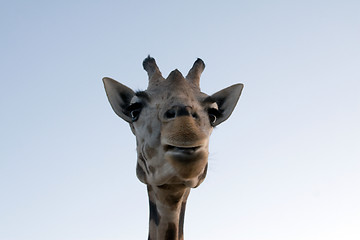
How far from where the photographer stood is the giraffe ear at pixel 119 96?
274 inches

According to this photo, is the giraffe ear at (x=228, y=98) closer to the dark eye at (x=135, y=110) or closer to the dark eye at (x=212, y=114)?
the dark eye at (x=212, y=114)

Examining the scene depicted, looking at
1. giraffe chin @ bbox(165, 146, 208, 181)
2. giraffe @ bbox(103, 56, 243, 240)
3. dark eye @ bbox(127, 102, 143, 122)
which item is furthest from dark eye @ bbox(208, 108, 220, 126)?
giraffe chin @ bbox(165, 146, 208, 181)

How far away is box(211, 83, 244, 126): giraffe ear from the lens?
717cm

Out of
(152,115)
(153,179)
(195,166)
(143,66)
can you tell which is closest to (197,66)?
(143,66)

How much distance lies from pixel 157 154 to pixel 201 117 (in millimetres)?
753

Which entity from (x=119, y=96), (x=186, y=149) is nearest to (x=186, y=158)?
(x=186, y=149)

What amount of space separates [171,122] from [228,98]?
7.50 feet

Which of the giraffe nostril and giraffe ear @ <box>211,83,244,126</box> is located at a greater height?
giraffe ear @ <box>211,83,244,126</box>

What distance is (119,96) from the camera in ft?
23.1

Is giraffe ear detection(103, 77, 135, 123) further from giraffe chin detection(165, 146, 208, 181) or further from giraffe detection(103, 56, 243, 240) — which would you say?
giraffe chin detection(165, 146, 208, 181)

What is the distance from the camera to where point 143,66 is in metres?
8.23

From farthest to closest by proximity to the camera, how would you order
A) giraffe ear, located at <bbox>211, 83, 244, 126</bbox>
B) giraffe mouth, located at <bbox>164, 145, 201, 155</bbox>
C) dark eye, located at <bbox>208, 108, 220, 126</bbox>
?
1. giraffe ear, located at <bbox>211, 83, 244, 126</bbox>
2. dark eye, located at <bbox>208, 108, 220, 126</bbox>
3. giraffe mouth, located at <bbox>164, 145, 201, 155</bbox>

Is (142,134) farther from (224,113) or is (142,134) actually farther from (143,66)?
(143,66)

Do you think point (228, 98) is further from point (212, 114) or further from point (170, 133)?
point (170, 133)
